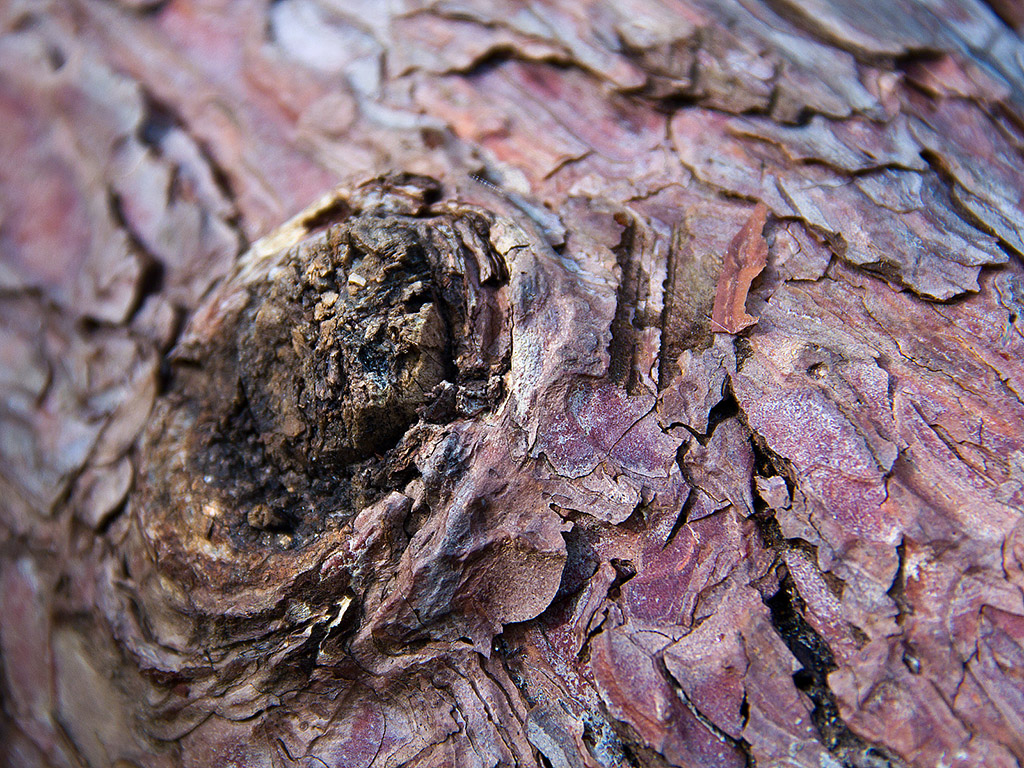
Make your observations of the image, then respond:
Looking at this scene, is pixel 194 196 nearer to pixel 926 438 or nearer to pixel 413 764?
pixel 413 764

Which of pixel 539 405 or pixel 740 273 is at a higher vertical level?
pixel 740 273

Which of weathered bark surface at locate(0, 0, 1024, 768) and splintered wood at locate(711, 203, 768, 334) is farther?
splintered wood at locate(711, 203, 768, 334)

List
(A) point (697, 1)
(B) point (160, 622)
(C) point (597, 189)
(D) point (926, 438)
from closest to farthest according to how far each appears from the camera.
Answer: (D) point (926, 438), (B) point (160, 622), (C) point (597, 189), (A) point (697, 1)

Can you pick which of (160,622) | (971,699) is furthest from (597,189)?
(160,622)

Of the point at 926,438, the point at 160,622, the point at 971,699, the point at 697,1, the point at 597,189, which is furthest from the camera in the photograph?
the point at 697,1

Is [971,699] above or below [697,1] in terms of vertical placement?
below

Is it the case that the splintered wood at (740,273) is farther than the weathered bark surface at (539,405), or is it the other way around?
the splintered wood at (740,273)
